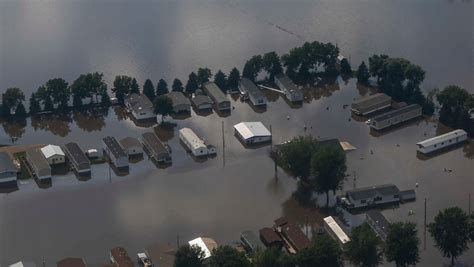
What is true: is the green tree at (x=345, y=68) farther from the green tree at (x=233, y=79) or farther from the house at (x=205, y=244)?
the house at (x=205, y=244)

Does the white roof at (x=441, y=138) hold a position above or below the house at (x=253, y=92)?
below

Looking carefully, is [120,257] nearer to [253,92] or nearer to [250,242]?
[250,242]

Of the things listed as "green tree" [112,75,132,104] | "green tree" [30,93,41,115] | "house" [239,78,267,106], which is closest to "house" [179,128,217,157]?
"house" [239,78,267,106]

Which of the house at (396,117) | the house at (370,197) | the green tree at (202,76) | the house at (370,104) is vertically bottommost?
the house at (370,197)

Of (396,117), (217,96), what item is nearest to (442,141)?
(396,117)

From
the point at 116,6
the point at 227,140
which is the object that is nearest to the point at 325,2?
the point at 116,6

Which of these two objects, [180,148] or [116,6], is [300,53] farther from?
[116,6]

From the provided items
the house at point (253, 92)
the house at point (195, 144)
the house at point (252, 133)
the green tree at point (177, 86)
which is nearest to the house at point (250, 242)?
the house at point (195, 144)
